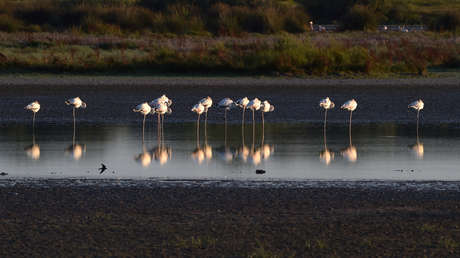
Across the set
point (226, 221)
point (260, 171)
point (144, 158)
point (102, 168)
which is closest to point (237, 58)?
point (144, 158)

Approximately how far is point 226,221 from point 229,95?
1872cm

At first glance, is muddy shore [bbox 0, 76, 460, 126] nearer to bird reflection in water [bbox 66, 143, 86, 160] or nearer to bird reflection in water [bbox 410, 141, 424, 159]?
bird reflection in water [bbox 410, 141, 424, 159]

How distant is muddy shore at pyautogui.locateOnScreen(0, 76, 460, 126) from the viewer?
78.0ft

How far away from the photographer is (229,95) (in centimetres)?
2944

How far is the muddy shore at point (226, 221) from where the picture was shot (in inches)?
377

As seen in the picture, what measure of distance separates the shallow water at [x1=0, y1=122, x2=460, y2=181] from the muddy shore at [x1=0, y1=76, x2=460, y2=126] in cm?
180

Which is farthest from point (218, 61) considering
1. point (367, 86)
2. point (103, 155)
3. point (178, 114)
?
point (103, 155)

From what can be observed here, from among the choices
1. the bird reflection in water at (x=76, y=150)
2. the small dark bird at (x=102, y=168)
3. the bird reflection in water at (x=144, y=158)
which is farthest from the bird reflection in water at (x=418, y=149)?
the bird reflection in water at (x=76, y=150)

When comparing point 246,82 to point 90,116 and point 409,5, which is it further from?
point 409,5

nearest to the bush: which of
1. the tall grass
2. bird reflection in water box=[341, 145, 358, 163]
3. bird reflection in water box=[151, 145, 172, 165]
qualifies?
the tall grass

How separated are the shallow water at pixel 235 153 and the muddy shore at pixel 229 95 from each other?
1800 mm

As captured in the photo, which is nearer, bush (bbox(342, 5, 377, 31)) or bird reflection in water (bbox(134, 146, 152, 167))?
bird reflection in water (bbox(134, 146, 152, 167))

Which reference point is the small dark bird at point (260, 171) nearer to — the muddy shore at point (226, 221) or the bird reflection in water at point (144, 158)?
the muddy shore at point (226, 221)

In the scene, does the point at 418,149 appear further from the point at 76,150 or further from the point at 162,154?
the point at 76,150
